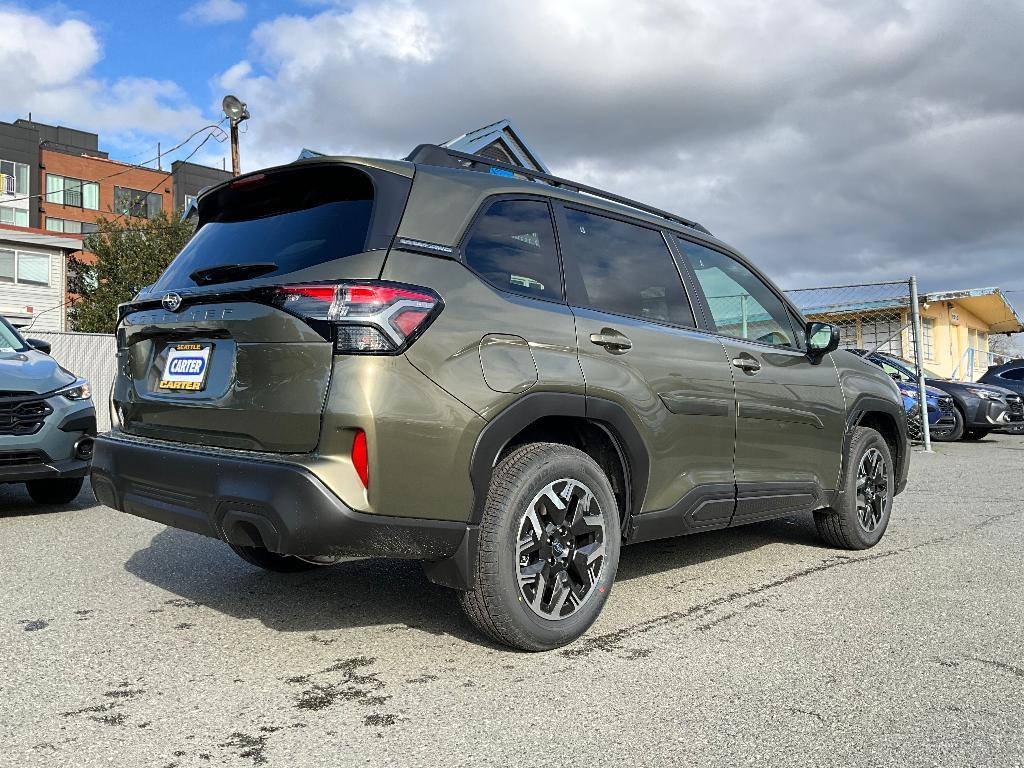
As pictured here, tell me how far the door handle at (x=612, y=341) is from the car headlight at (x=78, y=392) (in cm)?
462

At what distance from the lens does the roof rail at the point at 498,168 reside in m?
3.52

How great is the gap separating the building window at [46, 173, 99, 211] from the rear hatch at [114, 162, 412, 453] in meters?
46.8

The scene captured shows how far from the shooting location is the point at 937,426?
15.0 m

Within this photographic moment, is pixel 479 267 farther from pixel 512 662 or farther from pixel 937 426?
pixel 937 426

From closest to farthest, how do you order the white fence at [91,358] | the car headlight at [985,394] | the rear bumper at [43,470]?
the rear bumper at [43,470], the car headlight at [985,394], the white fence at [91,358]

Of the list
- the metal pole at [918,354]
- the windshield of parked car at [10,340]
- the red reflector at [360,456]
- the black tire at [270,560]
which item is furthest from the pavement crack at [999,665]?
the metal pole at [918,354]

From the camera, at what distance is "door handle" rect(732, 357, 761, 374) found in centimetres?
435

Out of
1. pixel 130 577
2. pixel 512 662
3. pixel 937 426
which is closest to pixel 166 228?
pixel 937 426

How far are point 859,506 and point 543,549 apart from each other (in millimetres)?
2863

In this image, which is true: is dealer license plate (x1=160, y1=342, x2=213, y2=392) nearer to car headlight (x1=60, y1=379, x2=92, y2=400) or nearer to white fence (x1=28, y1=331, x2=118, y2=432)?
car headlight (x1=60, y1=379, x2=92, y2=400)

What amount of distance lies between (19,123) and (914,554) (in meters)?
51.3

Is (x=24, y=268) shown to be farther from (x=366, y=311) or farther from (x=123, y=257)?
(x=366, y=311)

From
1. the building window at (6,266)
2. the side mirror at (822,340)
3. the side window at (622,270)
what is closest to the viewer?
the side window at (622,270)

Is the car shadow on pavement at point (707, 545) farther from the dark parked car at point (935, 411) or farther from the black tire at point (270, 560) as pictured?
the dark parked car at point (935, 411)
